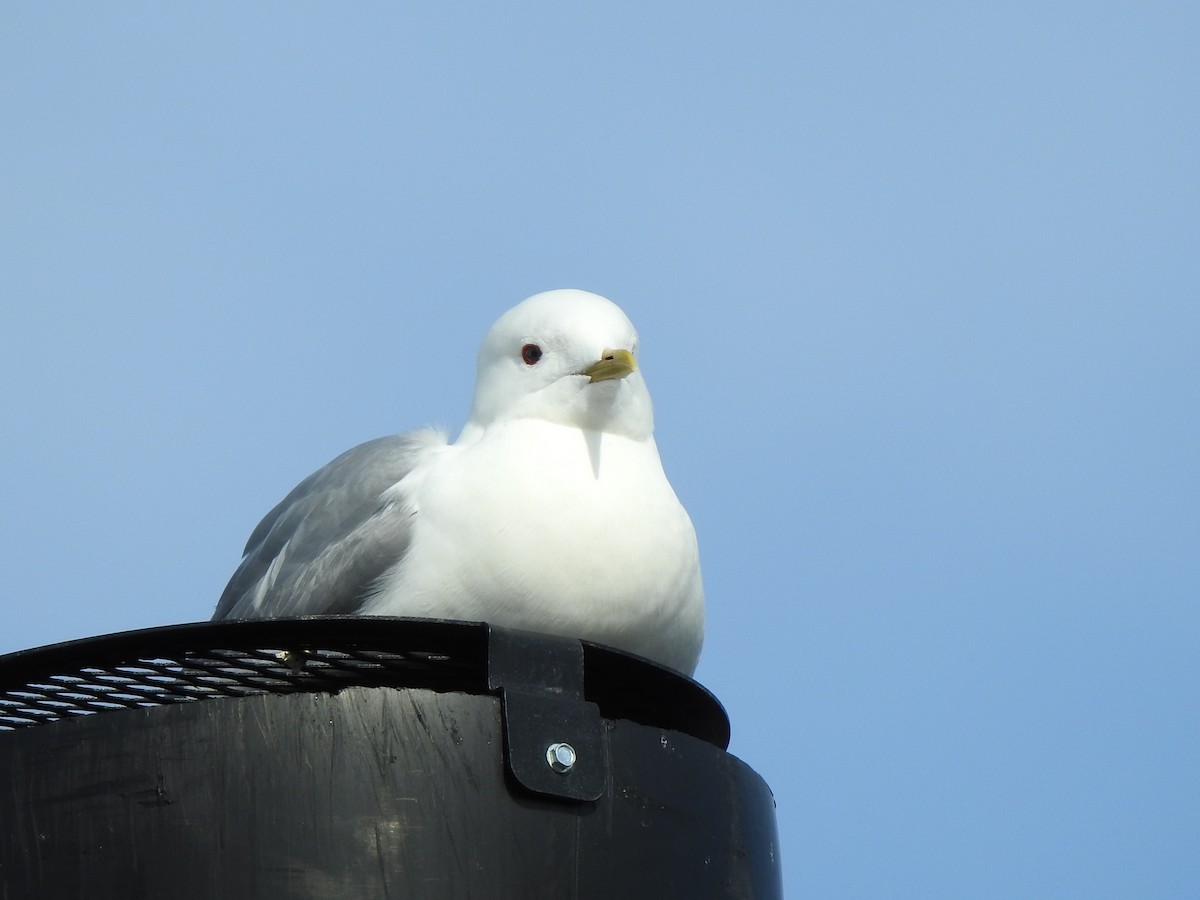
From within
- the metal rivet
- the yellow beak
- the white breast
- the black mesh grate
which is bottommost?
the metal rivet

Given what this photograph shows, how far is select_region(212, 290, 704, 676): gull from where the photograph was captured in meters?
3.65

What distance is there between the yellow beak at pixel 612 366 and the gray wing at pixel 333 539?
0.49 metres

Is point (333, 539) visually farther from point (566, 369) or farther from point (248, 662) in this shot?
point (248, 662)

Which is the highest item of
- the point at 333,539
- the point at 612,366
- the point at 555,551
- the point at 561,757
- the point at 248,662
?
the point at 612,366

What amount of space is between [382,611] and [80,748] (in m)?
1.59

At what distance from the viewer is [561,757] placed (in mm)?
2270

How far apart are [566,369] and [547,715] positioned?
2105mm

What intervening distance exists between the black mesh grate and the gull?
0.87 meters

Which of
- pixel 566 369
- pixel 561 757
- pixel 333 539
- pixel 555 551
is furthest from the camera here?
pixel 566 369

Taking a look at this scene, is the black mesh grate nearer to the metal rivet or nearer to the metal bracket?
the metal bracket

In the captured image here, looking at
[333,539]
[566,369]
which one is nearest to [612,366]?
[566,369]

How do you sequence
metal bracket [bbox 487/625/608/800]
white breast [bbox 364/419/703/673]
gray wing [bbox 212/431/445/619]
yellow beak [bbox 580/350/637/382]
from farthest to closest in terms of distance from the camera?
yellow beak [bbox 580/350/637/382] < gray wing [bbox 212/431/445/619] < white breast [bbox 364/419/703/673] < metal bracket [bbox 487/625/608/800]

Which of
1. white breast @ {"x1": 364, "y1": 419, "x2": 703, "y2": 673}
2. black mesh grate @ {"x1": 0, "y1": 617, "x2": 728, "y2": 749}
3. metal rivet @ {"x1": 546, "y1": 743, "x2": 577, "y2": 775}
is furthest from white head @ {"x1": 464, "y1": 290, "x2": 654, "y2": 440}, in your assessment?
metal rivet @ {"x1": 546, "y1": 743, "x2": 577, "y2": 775}

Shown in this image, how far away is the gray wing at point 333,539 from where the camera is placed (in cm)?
400
